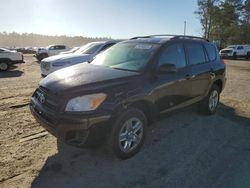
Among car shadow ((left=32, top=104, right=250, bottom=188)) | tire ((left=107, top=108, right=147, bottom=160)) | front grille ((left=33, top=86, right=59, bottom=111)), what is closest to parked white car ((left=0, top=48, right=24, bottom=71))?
front grille ((left=33, top=86, right=59, bottom=111))

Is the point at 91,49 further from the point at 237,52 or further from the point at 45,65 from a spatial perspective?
the point at 237,52

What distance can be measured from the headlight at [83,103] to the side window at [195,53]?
8.55ft

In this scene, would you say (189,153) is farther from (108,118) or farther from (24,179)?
(24,179)

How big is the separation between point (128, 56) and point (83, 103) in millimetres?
1671

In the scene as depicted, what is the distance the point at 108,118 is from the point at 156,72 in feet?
4.19

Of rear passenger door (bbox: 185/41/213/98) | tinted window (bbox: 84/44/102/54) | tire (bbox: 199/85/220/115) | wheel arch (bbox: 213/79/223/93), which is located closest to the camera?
rear passenger door (bbox: 185/41/213/98)

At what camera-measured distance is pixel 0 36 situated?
124 m

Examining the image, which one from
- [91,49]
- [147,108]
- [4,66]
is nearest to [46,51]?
[4,66]

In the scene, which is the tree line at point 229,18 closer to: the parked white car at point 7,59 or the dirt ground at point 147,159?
the parked white car at point 7,59

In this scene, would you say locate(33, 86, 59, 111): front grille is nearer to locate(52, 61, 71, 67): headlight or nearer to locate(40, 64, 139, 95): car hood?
locate(40, 64, 139, 95): car hood

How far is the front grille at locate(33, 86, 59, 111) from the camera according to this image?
3.83 meters

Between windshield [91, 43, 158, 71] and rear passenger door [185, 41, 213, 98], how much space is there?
3.48 ft

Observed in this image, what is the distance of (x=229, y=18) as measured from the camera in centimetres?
5075

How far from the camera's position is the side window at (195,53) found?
5563 millimetres
